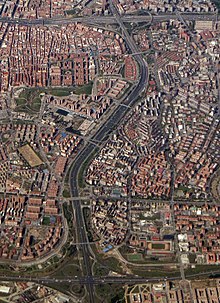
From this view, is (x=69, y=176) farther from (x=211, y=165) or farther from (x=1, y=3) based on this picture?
(x=1, y=3)

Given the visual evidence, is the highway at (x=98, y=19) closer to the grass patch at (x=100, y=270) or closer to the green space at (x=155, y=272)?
the grass patch at (x=100, y=270)

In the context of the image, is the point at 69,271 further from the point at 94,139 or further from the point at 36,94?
the point at 36,94

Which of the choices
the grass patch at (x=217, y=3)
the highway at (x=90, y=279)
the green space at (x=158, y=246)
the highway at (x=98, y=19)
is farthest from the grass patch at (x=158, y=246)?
the grass patch at (x=217, y=3)

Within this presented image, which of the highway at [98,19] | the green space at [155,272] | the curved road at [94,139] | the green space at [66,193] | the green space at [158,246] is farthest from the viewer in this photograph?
the highway at [98,19]

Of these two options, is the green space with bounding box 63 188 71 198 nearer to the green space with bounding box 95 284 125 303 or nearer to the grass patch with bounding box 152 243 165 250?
the grass patch with bounding box 152 243 165 250

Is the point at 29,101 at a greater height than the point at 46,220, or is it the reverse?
the point at 29,101

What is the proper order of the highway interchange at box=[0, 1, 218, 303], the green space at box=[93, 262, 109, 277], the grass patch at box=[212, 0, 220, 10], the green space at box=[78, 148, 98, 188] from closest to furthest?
the highway interchange at box=[0, 1, 218, 303], the green space at box=[93, 262, 109, 277], the green space at box=[78, 148, 98, 188], the grass patch at box=[212, 0, 220, 10]

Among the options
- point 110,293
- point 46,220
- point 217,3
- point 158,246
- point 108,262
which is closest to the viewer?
point 110,293

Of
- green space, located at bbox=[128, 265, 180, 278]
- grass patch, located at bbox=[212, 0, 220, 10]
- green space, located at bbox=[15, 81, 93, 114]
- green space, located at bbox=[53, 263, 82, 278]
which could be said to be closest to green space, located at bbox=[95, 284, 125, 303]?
green space, located at bbox=[128, 265, 180, 278]

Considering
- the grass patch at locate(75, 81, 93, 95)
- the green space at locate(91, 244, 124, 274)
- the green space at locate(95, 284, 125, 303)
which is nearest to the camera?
the green space at locate(95, 284, 125, 303)

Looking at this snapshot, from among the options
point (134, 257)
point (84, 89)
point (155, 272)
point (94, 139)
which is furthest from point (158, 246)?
point (84, 89)

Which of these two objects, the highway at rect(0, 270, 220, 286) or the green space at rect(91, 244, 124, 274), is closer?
the highway at rect(0, 270, 220, 286)

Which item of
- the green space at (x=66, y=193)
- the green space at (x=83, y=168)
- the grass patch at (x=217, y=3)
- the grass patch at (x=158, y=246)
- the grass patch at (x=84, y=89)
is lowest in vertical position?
the grass patch at (x=158, y=246)
